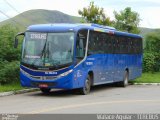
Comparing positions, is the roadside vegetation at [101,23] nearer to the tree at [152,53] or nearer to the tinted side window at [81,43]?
the tree at [152,53]

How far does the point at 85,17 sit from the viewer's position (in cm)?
4494

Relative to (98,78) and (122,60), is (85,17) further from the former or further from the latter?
(98,78)

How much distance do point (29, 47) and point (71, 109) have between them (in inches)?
250

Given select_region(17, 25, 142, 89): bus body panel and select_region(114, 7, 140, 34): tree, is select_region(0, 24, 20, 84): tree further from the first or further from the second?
select_region(114, 7, 140, 34): tree

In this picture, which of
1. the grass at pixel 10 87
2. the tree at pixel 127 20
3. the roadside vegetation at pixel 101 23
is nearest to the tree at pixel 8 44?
the roadside vegetation at pixel 101 23

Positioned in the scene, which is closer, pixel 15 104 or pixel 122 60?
pixel 15 104

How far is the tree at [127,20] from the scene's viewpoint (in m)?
48.6

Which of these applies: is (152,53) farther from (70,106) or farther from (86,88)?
(70,106)

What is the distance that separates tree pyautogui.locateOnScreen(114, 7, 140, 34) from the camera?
4859 centimetres

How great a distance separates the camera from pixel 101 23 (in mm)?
44062

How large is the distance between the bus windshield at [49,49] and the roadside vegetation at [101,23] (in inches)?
88.2

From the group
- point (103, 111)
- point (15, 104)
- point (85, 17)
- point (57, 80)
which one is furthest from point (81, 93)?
point (85, 17)

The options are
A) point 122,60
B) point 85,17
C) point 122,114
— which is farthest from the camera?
point 85,17

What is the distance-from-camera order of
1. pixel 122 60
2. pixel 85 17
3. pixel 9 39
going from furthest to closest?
pixel 85 17, pixel 122 60, pixel 9 39
